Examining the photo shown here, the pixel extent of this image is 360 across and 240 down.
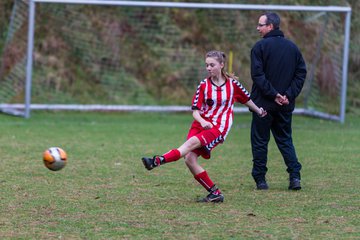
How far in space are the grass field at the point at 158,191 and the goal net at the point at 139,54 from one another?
3.94m

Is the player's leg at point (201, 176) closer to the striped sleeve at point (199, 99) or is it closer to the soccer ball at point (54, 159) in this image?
the striped sleeve at point (199, 99)

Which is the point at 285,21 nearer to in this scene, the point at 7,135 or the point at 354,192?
the point at 7,135

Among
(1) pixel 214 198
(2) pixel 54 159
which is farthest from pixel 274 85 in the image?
(2) pixel 54 159

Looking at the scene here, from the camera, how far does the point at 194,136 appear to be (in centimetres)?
806

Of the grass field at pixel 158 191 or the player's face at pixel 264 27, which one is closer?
the grass field at pixel 158 191

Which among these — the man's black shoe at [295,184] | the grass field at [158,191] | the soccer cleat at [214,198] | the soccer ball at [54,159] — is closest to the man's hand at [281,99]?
the man's black shoe at [295,184]

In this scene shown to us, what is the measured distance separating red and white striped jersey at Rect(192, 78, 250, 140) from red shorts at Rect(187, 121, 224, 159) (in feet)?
0.22

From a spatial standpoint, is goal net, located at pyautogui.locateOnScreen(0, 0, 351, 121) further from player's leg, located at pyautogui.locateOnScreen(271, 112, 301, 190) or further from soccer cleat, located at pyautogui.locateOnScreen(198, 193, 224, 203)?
soccer cleat, located at pyautogui.locateOnScreen(198, 193, 224, 203)

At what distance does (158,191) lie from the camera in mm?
8703

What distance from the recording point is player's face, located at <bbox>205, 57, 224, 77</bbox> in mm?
8023

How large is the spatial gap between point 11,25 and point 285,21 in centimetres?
616

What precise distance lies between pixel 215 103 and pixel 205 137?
1.19ft

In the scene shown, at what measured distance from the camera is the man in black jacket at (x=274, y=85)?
8.91 metres

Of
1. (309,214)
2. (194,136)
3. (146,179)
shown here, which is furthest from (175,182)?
(309,214)
